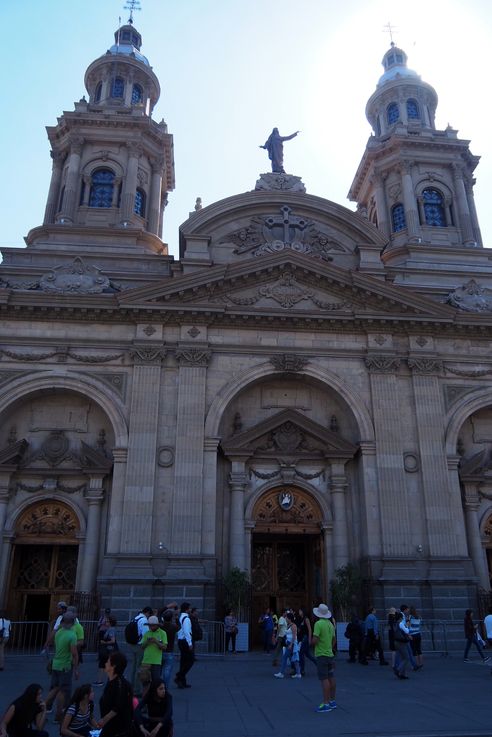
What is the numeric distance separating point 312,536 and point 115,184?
23291mm

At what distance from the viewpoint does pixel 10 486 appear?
25781 millimetres

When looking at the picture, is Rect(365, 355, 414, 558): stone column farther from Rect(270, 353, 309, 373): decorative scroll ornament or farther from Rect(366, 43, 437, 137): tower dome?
Rect(366, 43, 437, 137): tower dome

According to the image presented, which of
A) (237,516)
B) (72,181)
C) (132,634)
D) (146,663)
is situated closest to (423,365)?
(237,516)

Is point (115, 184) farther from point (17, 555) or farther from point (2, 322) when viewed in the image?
point (17, 555)

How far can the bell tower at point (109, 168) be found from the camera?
34.2 metres

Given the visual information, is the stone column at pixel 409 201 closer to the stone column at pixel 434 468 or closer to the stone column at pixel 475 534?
the stone column at pixel 434 468

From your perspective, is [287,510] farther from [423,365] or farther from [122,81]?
[122,81]

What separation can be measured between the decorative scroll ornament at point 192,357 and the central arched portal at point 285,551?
643 centimetres

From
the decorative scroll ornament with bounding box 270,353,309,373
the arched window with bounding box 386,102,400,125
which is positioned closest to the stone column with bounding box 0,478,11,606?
the decorative scroll ornament with bounding box 270,353,309,373

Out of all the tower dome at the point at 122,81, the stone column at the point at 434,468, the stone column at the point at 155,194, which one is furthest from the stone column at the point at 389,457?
the tower dome at the point at 122,81

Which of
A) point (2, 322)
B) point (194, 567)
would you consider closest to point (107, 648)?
point (194, 567)

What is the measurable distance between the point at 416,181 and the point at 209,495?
1000 inches

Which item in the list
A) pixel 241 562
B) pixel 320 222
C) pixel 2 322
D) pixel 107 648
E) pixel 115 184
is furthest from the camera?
pixel 115 184

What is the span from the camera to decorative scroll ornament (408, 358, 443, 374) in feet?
91.2
